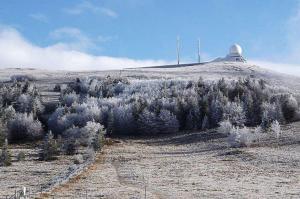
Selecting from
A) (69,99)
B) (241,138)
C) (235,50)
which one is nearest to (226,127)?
(241,138)

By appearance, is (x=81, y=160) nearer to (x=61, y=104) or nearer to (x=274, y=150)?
(x=274, y=150)

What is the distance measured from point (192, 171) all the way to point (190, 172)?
2.58 ft

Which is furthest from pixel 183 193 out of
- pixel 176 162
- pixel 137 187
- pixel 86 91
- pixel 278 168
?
pixel 86 91

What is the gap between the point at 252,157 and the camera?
6206cm

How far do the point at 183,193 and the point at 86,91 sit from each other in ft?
267

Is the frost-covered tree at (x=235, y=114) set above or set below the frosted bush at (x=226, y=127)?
above

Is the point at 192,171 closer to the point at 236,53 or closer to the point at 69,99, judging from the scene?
the point at 69,99

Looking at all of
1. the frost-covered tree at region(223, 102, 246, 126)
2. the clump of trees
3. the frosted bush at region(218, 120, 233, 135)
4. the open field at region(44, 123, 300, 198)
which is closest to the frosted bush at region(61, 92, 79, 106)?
the clump of trees

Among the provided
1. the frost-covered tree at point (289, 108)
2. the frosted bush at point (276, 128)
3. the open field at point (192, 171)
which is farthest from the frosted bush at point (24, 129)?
the frost-covered tree at point (289, 108)

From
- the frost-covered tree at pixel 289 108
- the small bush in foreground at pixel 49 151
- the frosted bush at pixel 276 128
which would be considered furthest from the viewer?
the frost-covered tree at pixel 289 108

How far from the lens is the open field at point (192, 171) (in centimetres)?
3909

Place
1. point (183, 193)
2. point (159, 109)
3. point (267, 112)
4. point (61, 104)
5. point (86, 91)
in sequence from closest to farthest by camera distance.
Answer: point (183, 193)
point (267, 112)
point (159, 109)
point (61, 104)
point (86, 91)

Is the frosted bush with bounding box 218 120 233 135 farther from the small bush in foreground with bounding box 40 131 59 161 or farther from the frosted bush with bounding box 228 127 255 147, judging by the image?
the small bush in foreground with bounding box 40 131 59 161

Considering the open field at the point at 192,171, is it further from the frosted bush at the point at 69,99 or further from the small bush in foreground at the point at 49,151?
the frosted bush at the point at 69,99
